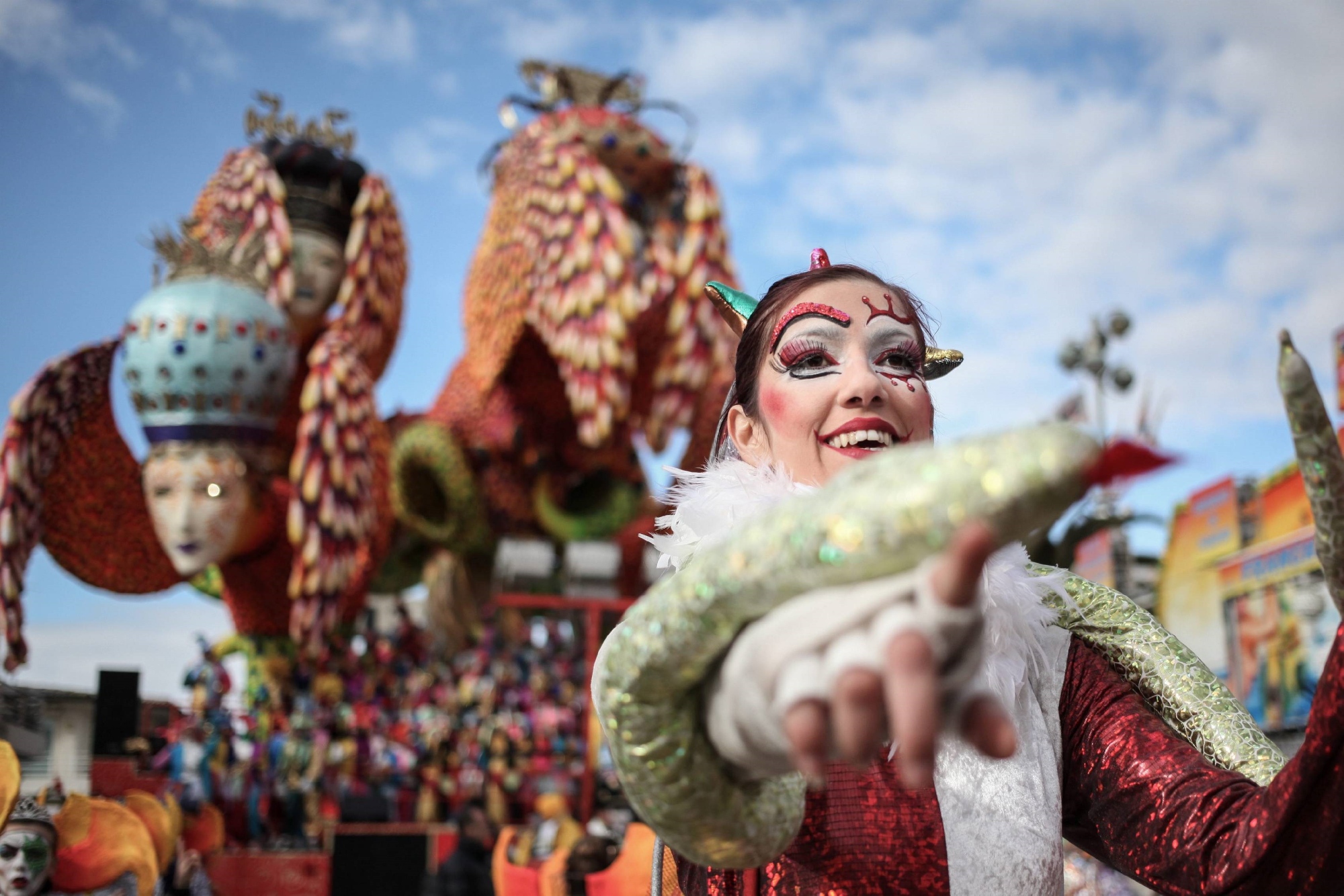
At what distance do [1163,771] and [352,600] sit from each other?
704 centimetres

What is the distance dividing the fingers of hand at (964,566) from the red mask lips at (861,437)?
724 mm

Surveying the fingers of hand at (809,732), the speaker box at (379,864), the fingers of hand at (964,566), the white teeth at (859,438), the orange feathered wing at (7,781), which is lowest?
the speaker box at (379,864)

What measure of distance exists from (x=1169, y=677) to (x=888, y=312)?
1.98ft

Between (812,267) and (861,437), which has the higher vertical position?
(812,267)

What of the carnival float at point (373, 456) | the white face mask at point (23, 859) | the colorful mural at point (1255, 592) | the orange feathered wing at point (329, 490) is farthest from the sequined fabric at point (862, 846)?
the colorful mural at point (1255, 592)

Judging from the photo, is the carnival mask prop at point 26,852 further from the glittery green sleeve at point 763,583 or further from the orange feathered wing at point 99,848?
the glittery green sleeve at point 763,583

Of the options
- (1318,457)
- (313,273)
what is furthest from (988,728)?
(313,273)

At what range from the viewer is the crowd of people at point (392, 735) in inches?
276

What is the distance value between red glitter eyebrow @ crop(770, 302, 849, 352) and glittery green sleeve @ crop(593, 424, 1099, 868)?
0.59 m

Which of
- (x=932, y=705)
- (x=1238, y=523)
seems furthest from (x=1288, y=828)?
(x=1238, y=523)

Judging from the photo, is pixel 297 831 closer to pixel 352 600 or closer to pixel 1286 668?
pixel 352 600

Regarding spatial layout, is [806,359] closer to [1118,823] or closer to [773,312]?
[773,312]

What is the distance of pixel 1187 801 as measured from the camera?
127 cm

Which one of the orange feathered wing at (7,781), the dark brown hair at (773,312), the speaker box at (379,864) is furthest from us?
the speaker box at (379,864)
